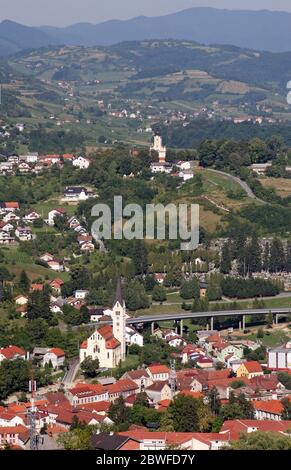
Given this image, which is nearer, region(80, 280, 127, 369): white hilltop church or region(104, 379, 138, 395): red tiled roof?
region(104, 379, 138, 395): red tiled roof

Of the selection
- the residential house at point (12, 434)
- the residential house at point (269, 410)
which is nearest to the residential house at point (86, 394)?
the residential house at point (12, 434)

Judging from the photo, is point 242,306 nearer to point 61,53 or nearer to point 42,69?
point 42,69

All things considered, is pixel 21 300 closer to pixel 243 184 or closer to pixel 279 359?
pixel 279 359

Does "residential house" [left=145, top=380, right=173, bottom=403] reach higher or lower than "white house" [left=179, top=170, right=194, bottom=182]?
lower

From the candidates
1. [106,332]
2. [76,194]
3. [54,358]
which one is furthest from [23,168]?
[54,358]

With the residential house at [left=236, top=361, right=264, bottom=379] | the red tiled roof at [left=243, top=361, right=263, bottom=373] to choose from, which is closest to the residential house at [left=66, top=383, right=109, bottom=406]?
the residential house at [left=236, top=361, right=264, bottom=379]

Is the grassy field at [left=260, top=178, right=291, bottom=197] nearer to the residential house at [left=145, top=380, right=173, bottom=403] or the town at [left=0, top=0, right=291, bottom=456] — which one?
the town at [left=0, top=0, right=291, bottom=456]

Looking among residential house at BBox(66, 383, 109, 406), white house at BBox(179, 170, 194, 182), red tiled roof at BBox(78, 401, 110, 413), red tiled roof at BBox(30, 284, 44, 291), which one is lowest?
red tiled roof at BBox(30, 284, 44, 291)
